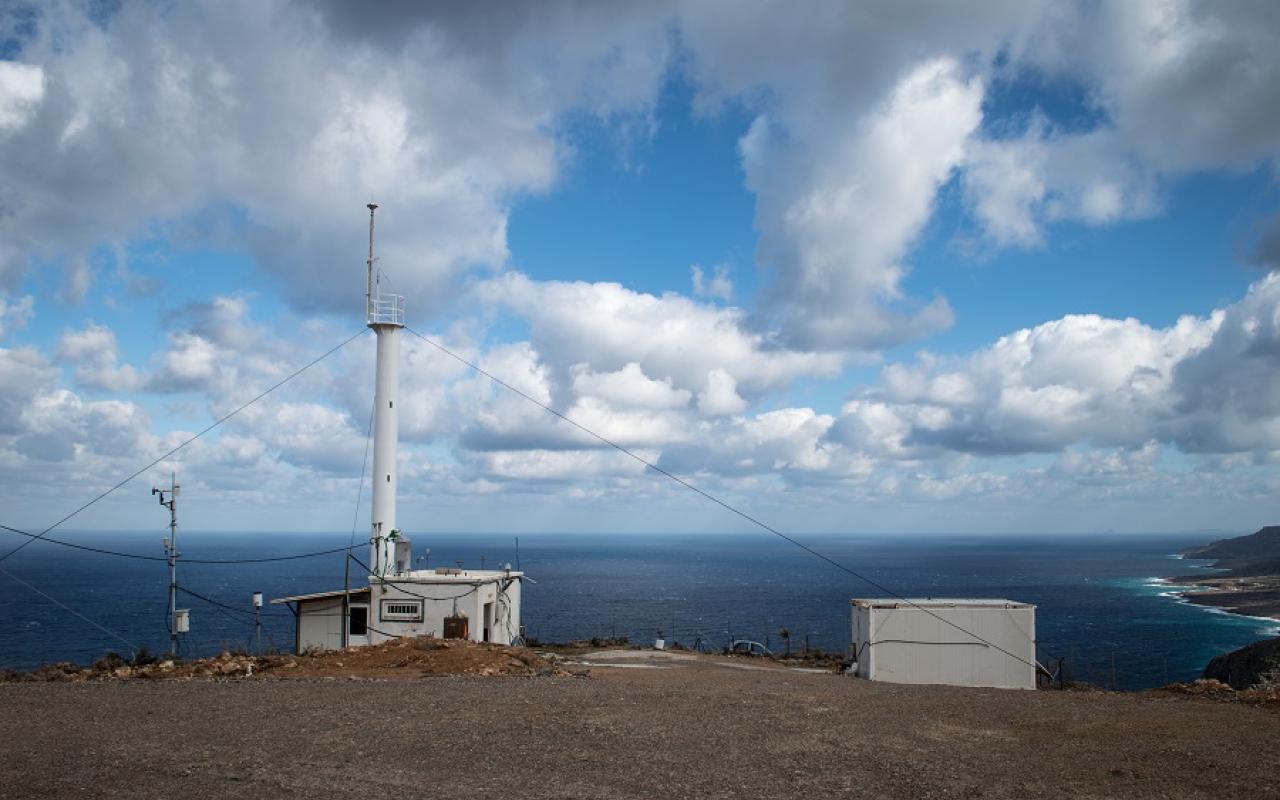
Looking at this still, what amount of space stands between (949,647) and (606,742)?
53.1 ft

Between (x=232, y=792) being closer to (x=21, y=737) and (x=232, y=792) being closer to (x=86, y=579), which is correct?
(x=21, y=737)

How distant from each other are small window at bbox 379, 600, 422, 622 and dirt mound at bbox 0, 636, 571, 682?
3903mm

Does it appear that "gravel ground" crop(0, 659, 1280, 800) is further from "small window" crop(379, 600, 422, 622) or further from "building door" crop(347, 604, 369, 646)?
"building door" crop(347, 604, 369, 646)

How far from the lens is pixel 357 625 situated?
94.1ft

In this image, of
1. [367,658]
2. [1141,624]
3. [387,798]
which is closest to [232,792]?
[387,798]

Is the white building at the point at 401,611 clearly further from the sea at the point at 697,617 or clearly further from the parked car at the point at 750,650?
the parked car at the point at 750,650

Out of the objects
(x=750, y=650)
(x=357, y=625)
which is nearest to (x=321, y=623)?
(x=357, y=625)

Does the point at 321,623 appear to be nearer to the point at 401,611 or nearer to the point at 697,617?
the point at 401,611

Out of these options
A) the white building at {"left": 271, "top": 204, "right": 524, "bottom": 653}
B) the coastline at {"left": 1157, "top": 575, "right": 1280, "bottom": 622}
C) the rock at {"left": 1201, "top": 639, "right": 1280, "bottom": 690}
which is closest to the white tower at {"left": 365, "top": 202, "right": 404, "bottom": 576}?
the white building at {"left": 271, "top": 204, "right": 524, "bottom": 653}

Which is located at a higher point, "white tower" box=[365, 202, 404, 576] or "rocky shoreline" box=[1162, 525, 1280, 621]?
"white tower" box=[365, 202, 404, 576]

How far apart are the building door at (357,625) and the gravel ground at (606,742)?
1054cm

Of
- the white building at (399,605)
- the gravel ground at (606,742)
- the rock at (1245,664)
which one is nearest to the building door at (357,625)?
the white building at (399,605)

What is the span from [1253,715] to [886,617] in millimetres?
10994

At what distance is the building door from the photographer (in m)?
28.5
